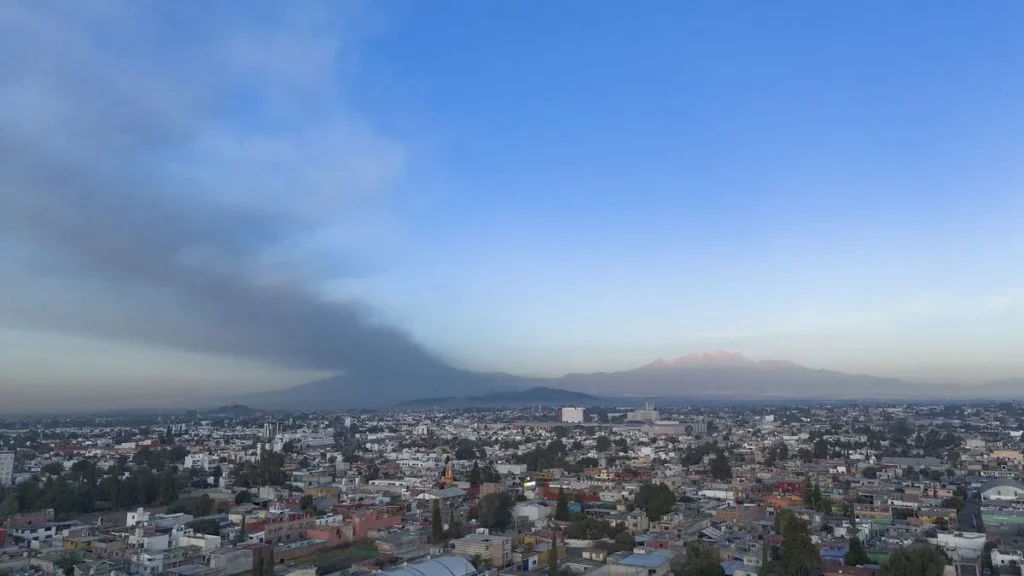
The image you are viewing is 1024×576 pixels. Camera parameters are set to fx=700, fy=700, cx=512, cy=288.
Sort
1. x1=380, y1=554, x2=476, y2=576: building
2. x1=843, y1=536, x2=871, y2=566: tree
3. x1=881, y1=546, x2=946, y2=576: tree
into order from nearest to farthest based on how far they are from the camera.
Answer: x1=881, y1=546, x2=946, y2=576: tree, x1=380, y1=554, x2=476, y2=576: building, x1=843, y1=536, x2=871, y2=566: tree

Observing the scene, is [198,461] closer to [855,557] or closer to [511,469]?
[511,469]

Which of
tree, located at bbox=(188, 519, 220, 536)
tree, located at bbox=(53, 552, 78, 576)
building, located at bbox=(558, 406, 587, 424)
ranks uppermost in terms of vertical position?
tree, located at bbox=(53, 552, 78, 576)

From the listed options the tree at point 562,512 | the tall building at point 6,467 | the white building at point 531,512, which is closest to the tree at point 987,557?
the tree at point 562,512

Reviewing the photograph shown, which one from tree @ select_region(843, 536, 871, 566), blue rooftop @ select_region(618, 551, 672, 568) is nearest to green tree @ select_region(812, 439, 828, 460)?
tree @ select_region(843, 536, 871, 566)

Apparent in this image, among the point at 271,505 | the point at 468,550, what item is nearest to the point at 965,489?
the point at 468,550

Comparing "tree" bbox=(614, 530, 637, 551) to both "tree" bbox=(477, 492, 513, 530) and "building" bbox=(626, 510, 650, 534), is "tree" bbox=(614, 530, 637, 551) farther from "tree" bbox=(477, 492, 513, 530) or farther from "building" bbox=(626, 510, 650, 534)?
"tree" bbox=(477, 492, 513, 530)

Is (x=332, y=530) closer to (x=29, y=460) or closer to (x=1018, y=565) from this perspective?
(x=1018, y=565)

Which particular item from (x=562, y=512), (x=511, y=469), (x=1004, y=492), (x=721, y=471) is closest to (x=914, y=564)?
(x=562, y=512)
